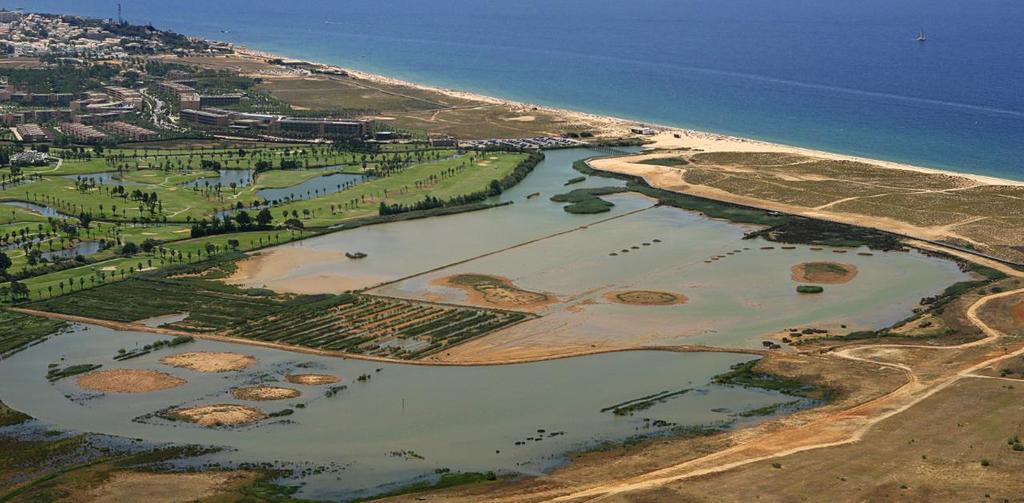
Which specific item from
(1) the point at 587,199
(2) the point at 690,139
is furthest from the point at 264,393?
(2) the point at 690,139

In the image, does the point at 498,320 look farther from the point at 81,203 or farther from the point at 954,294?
the point at 81,203

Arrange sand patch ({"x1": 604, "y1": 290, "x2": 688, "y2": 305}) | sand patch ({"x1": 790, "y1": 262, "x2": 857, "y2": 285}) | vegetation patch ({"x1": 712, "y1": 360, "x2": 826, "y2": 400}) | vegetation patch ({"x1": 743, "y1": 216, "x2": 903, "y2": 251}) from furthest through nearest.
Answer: vegetation patch ({"x1": 743, "y1": 216, "x2": 903, "y2": 251}) < sand patch ({"x1": 790, "y1": 262, "x2": 857, "y2": 285}) < sand patch ({"x1": 604, "y1": 290, "x2": 688, "y2": 305}) < vegetation patch ({"x1": 712, "y1": 360, "x2": 826, "y2": 400})

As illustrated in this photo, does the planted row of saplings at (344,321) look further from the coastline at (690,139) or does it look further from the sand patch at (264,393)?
the coastline at (690,139)

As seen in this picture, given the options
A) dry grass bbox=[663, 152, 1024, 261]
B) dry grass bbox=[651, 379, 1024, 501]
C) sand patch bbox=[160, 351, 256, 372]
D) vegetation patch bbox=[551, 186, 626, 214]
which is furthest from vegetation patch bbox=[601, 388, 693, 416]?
vegetation patch bbox=[551, 186, 626, 214]

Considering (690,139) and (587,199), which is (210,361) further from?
(690,139)

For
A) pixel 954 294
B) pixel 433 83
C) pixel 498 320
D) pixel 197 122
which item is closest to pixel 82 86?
pixel 197 122

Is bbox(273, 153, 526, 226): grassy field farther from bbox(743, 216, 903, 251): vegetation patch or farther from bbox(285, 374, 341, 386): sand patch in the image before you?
bbox(285, 374, 341, 386): sand patch
